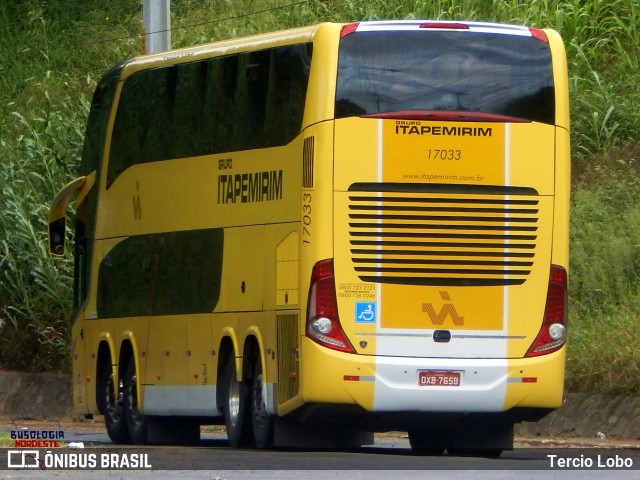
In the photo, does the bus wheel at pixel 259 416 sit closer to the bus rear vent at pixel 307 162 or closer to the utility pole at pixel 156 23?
the bus rear vent at pixel 307 162

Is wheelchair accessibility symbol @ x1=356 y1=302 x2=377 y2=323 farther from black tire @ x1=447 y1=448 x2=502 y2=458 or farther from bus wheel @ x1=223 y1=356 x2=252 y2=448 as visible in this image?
black tire @ x1=447 y1=448 x2=502 y2=458

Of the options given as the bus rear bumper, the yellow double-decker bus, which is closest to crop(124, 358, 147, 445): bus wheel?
the yellow double-decker bus

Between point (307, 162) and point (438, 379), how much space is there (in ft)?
7.22

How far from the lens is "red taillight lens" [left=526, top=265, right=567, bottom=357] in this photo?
15227mm

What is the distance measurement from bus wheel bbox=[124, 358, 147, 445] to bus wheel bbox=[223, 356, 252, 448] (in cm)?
247

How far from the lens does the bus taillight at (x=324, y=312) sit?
14.8m

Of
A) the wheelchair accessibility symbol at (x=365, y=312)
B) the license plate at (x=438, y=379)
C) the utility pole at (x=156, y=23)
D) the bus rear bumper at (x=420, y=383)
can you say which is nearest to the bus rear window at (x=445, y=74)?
the wheelchair accessibility symbol at (x=365, y=312)

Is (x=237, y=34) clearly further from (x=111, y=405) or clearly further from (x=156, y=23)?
(x=111, y=405)

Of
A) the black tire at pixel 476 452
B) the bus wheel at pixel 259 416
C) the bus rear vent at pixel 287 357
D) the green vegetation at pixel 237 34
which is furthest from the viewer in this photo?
the green vegetation at pixel 237 34

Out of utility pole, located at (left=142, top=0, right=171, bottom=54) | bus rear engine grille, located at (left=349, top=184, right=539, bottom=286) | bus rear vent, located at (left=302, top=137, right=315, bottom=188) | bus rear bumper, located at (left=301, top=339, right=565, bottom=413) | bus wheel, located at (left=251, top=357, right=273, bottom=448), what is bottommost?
bus wheel, located at (left=251, top=357, right=273, bottom=448)

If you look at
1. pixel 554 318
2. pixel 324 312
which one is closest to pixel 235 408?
pixel 324 312

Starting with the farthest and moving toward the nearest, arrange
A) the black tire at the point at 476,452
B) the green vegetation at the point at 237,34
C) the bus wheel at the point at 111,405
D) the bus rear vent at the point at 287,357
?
the green vegetation at the point at 237,34, the bus wheel at the point at 111,405, the black tire at the point at 476,452, the bus rear vent at the point at 287,357

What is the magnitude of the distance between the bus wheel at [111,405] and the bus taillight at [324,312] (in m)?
5.56

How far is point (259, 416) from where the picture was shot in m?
16.1
